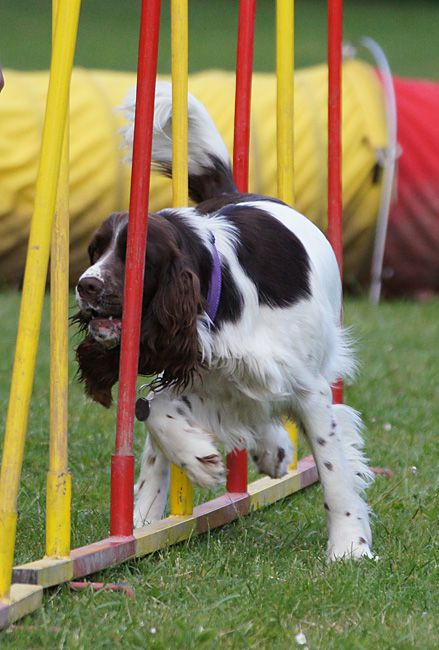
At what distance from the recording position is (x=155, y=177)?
843cm

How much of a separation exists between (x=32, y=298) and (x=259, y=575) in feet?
3.31

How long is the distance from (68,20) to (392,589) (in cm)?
164

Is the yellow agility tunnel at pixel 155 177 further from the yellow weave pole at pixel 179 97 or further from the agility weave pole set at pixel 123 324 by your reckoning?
the yellow weave pole at pixel 179 97

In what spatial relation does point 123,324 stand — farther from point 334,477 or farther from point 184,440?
point 334,477

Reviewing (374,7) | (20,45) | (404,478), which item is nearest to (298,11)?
(374,7)

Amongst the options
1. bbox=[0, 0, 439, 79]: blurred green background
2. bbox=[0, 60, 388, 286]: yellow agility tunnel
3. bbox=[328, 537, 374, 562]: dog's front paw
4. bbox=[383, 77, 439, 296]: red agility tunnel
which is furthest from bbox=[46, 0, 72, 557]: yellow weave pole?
bbox=[0, 0, 439, 79]: blurred green background

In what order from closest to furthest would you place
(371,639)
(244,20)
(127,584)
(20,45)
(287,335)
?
1. (371,639)
2. (127,584)
3. (287,335)
4. (244,20)
5. (20,45)

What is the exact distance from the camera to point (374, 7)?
3175 cm

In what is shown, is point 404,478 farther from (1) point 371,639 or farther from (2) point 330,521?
(1) point 371,639

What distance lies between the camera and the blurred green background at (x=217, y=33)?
2311 cm

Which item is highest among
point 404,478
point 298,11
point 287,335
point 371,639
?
point 287,335

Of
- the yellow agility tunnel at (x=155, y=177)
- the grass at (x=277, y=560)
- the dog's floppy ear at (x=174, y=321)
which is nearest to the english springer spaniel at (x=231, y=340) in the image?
the dog's floppy ear at (x=174, y=321)

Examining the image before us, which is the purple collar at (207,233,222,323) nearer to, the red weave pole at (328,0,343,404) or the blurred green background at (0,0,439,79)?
the red weave pole at (328,0,343,404)

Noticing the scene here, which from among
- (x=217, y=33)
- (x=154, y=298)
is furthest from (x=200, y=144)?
(x=217, y=33)
